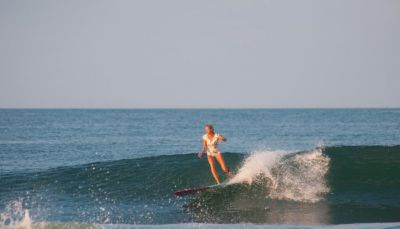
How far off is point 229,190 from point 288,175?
79.4 inches

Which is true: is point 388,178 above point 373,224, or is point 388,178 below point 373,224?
above

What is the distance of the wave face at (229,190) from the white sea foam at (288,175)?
3cm

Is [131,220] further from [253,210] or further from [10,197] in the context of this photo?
[10,197]

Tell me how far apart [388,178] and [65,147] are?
20.6m

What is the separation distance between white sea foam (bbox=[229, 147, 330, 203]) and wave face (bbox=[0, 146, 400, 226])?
3cm

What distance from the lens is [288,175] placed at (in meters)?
15.4

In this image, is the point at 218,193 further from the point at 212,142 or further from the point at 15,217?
the point at 15,217

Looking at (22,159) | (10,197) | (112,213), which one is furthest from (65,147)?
(112,213)

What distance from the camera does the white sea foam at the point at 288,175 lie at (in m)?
14.2

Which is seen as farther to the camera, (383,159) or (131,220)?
(383,159)

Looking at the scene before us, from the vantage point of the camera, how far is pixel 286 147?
3142cm

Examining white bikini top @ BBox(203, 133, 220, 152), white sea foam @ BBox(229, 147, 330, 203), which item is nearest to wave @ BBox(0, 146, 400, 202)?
white sea foam @ BBox(229, 147, 330, 203)

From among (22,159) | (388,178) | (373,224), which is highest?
(22,159)

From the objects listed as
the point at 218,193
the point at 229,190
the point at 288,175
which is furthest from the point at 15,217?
the point at 288,175
